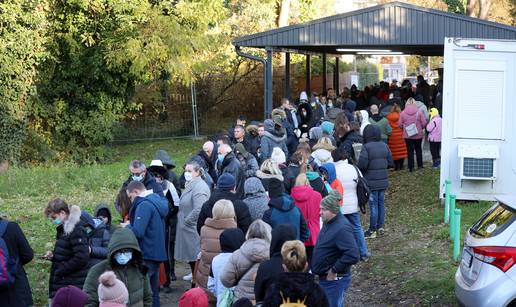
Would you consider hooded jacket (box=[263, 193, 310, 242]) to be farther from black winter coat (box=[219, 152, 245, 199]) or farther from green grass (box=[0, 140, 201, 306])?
green grass (box=[0, 140, 201, 306])

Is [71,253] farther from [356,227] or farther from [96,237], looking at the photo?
[356,227]

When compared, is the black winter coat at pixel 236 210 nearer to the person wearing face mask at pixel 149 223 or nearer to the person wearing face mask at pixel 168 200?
the person wearing face mask at pixel 149 223

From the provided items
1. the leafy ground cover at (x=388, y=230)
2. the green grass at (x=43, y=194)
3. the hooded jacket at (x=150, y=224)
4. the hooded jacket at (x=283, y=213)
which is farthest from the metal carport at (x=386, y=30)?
the hooded jacket at (x=150, y=224)

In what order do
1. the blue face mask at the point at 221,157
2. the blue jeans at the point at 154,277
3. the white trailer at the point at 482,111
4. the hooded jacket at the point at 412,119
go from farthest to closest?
the hooded jacket at the point at 412,119, the white trailer at the point at 482,111, the blue face mask at the point at 221,157, the blue jeans at the point at 154,277

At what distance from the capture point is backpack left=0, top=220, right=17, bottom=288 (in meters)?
7.82

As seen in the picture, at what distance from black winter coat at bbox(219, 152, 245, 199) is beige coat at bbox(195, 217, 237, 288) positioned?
8.19 ft

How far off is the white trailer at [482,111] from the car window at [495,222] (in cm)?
581

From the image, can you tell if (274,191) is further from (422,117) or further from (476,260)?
(422,117)

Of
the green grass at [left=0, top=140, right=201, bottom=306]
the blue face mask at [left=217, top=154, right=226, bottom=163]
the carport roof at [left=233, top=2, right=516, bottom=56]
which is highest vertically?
the carport roof at [left=233, top=2, right=516, bottom=56]

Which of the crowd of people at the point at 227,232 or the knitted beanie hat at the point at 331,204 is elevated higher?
the knitted beanie hat at the point at 331,204

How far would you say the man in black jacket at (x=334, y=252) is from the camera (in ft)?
25.6

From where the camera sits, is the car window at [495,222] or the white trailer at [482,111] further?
the white trailer at [482,111]

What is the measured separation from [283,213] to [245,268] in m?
2.06

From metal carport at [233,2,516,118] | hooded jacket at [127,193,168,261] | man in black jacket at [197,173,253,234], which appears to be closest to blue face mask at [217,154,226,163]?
man in black jacket at [197,173,253,234]
